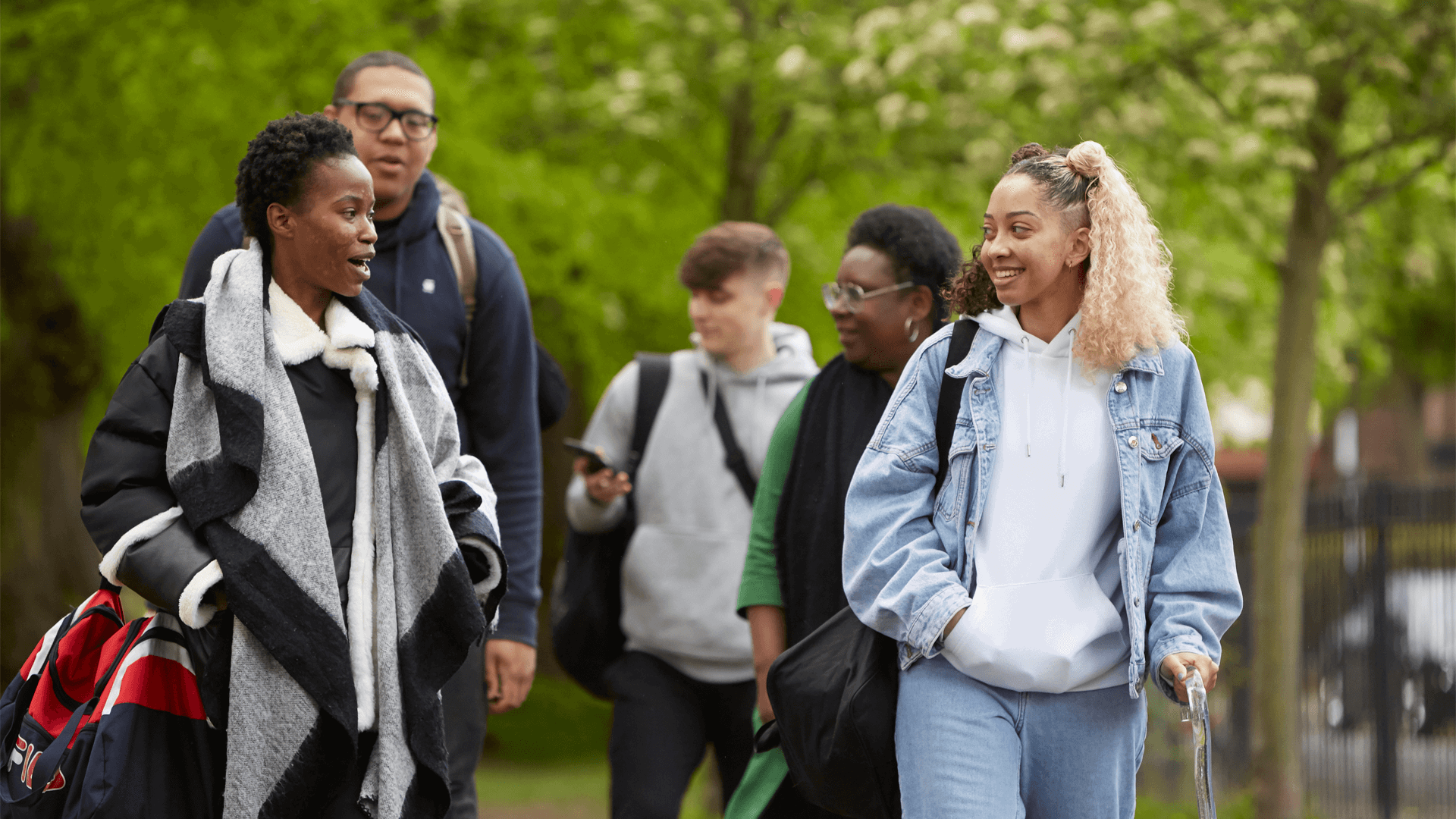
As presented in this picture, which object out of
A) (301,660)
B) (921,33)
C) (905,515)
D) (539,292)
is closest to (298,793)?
(301,660)

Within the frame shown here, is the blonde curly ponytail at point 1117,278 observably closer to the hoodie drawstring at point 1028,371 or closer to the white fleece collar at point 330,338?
the hoodie drawstring at point 1028,371

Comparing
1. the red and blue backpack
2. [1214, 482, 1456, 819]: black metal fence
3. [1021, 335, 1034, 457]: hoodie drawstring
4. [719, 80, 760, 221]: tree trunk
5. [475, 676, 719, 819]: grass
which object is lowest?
[475, 676, 719, 819]: grass

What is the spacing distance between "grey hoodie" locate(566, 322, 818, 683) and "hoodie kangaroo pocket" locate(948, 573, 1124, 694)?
166cm

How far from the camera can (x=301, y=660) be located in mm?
2869

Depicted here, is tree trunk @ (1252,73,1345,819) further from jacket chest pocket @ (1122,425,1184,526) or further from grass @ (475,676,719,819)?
jacket chest pocket @ (1122,425,1184,526)

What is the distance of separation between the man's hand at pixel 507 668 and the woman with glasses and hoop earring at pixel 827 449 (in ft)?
2.19

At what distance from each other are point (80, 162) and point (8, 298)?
13.1 feet

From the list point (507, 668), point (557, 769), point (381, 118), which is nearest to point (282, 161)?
point (381, 118)

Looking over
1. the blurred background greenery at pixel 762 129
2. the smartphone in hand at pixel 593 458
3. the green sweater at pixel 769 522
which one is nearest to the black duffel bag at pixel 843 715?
the green sweater at pixel 769 522

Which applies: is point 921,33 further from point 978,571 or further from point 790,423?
point 978,571

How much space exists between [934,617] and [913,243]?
1395 mm

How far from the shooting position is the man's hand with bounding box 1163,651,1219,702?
2.95 meters

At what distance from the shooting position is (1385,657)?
939 cm

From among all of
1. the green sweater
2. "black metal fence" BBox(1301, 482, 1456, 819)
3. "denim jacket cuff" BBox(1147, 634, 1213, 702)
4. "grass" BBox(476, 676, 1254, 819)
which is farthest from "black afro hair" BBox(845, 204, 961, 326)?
"black metal fence" BBox(1301, 482, 1456, 819)
